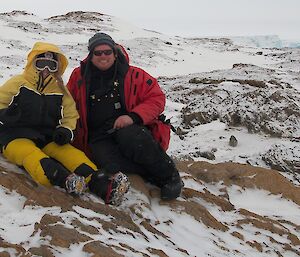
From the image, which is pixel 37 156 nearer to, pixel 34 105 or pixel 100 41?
pixel 34 105

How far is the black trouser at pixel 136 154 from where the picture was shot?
4629 millimetres

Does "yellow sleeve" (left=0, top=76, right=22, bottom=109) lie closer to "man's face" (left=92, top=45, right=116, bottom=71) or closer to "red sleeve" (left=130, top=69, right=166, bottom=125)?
"man's face" (left=92, top=45, right=116, bottom=71)

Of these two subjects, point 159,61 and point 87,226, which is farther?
point 159,61

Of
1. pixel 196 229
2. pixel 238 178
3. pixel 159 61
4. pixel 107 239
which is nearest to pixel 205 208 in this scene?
pixel 196 229

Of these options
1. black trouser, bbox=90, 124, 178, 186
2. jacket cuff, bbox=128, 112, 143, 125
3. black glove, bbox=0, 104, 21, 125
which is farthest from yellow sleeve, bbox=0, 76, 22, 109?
jacket cuff, bbox=128, 112, 143, 125

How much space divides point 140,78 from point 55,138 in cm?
122

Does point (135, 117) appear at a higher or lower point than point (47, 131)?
higher

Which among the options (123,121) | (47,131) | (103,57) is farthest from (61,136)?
(103,57)

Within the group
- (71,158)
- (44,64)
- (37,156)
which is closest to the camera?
(37,156)

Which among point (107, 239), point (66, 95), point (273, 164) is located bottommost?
point (273, 164)

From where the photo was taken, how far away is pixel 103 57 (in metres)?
4.90

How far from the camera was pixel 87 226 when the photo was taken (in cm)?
347

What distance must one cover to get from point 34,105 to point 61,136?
0.44 m

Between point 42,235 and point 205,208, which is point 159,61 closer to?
point 205,208
